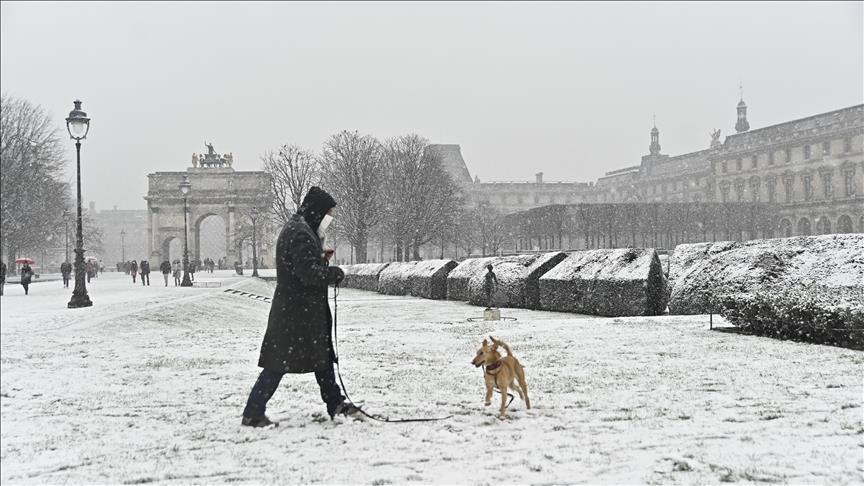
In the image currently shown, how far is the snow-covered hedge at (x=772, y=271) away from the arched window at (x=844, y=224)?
7098 centimetres

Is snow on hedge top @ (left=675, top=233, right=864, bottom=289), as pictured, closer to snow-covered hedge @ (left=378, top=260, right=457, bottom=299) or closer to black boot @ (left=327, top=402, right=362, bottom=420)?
black boot @ (left=327, top=402, right=362, bottom=420)

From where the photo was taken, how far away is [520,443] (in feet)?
15.8

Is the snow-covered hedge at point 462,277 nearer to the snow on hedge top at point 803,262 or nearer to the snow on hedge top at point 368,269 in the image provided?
the snow on hedge top at point 803,262

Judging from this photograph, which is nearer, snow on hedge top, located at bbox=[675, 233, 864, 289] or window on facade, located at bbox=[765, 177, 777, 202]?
snow on hedge top, located at bbox=[675, 233, 864, 289]

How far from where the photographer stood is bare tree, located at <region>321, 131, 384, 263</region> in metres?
41.8

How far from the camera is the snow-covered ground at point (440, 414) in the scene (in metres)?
4.14

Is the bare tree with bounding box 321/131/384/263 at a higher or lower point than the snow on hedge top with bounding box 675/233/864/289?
higher

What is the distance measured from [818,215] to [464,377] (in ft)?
273

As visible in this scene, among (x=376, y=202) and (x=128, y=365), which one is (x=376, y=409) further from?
(x=376, y=202)

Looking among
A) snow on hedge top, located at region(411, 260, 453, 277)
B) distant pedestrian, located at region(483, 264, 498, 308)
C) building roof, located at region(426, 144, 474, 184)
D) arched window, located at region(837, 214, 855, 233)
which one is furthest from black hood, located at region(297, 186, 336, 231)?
building roof, located at region(426, 144, 474, 184)

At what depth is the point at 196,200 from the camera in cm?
6906

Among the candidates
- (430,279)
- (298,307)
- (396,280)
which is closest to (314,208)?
(298,307)

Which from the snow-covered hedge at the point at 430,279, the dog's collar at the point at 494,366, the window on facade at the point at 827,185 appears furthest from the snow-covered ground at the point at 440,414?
the window on facade at the point at 827,185

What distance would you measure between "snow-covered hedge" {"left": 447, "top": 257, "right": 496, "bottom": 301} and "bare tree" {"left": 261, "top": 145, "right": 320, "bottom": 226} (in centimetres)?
2217
